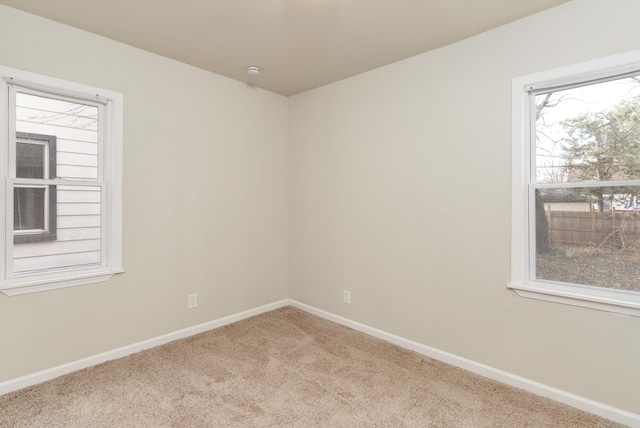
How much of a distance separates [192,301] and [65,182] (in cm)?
139

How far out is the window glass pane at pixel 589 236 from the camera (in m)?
1.91

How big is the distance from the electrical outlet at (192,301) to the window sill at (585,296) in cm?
259

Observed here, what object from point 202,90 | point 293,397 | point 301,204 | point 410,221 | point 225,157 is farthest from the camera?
point 301,204

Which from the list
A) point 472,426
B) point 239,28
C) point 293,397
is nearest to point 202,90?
point 239,28

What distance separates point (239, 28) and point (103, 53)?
1067 millimetres

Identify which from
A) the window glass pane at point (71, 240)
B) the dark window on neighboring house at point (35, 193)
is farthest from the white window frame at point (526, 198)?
the dark window on neighboring house at point (35, 193)

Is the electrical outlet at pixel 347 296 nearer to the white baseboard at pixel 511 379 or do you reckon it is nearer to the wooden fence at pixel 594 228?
the white baseboard at pixel 511 379

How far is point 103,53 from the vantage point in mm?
2445

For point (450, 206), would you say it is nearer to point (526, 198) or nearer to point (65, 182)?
point (526, 198)

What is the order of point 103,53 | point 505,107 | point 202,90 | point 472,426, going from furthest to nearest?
point 202,90 → point 103,53 → point 505,107 → point 472,426

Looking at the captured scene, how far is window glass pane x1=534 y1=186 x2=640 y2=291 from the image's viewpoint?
191 centimetres

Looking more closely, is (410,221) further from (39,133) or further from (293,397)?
(39,133)

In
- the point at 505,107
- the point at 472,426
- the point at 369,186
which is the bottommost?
the point at 472,426

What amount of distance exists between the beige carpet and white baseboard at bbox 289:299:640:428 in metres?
0.06
